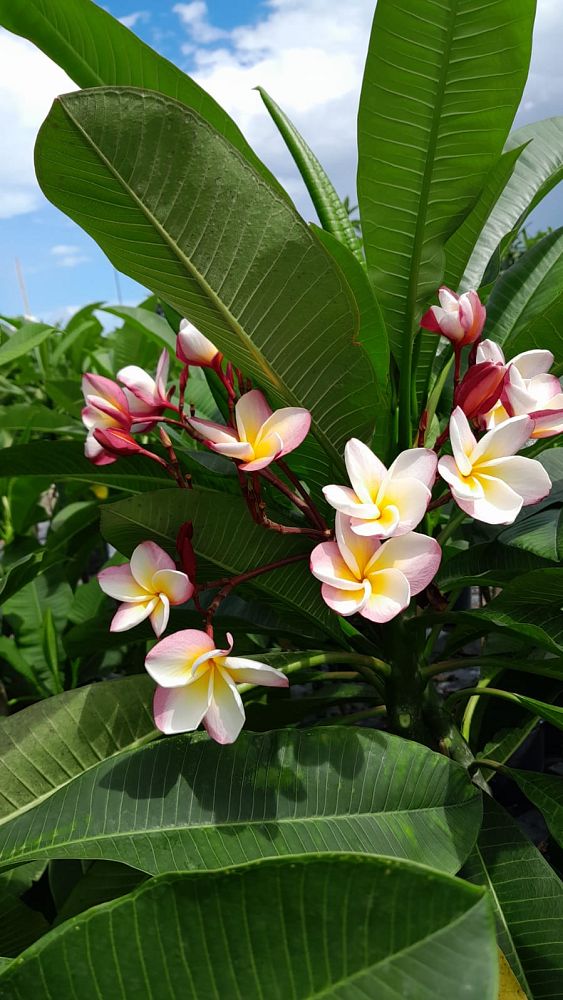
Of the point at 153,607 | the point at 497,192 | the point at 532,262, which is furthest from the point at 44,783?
the point at 532,262

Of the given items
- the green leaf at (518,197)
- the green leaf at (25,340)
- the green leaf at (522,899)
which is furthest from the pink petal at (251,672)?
the green leaf at (25,340)

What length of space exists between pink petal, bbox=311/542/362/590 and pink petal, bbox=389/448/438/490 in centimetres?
7

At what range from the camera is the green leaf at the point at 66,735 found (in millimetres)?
721

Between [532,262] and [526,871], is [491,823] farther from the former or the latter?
[532,262]

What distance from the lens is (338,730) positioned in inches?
27.1

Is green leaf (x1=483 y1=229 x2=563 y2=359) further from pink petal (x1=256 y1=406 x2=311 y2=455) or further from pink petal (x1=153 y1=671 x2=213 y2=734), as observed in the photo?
pink petal (x1=153 y1=671 x2=213 y2=734)

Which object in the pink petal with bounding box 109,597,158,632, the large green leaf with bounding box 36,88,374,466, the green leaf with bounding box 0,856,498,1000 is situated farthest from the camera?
the pink petal with bounding box 109,597,158,632

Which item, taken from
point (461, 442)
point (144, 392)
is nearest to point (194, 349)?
point (144, 392)

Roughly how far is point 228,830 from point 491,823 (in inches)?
13.1

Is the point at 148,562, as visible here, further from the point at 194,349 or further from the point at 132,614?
the point at 194,349

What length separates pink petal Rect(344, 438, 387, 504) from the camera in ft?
1.97

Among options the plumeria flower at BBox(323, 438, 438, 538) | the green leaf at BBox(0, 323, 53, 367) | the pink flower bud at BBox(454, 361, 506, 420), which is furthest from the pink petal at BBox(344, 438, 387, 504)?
the green leaf at BBox(0, 323, 53, 367)

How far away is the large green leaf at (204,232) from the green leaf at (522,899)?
1.62 ft

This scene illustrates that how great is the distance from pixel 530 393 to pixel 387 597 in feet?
0.75
